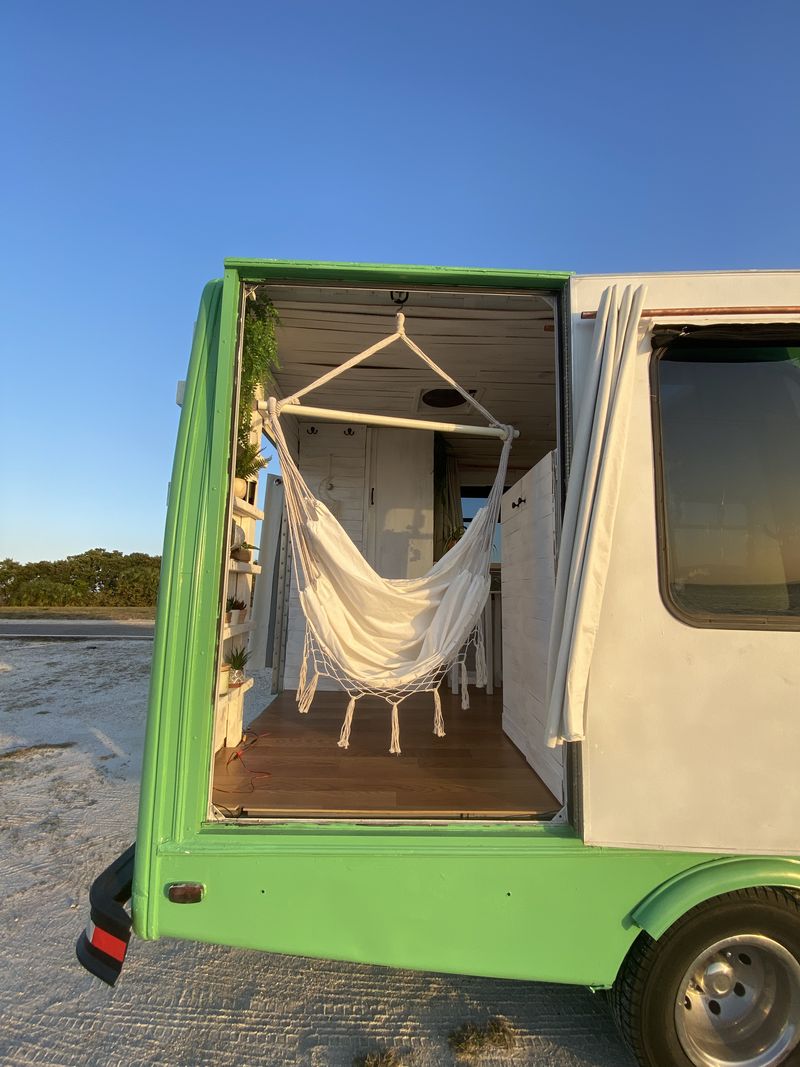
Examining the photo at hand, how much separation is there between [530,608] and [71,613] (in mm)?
17513

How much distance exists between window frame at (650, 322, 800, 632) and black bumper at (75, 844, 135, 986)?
179 cm

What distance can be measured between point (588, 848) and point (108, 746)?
445 centimetres

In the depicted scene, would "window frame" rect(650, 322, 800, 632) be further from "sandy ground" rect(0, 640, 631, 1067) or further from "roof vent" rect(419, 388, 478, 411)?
"roof vent" rect(419, 388, 478, 411)

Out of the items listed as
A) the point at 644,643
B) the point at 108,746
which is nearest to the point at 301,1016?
the point at 644,643

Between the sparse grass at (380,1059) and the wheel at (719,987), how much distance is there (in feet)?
2.16

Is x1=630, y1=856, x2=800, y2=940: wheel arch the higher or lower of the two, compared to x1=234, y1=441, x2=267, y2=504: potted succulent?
lower

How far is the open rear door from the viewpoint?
1441mm

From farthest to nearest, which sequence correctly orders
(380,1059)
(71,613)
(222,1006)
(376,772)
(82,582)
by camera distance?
(82,582)
(71,613)
(376,772)
(222,1006)
(380,1059)

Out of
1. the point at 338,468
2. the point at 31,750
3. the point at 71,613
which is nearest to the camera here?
the point at 31,750

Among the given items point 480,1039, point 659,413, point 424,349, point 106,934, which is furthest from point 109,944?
point 424,349

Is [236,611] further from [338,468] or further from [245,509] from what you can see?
[338,468]

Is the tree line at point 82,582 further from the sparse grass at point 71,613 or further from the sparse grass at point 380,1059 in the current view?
the sparse grass at point 380,1059

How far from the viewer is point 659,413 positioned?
5.24ft

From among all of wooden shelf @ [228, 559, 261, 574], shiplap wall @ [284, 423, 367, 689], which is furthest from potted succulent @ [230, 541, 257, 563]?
shiplap wall @ [284, 423, 367, 689]
